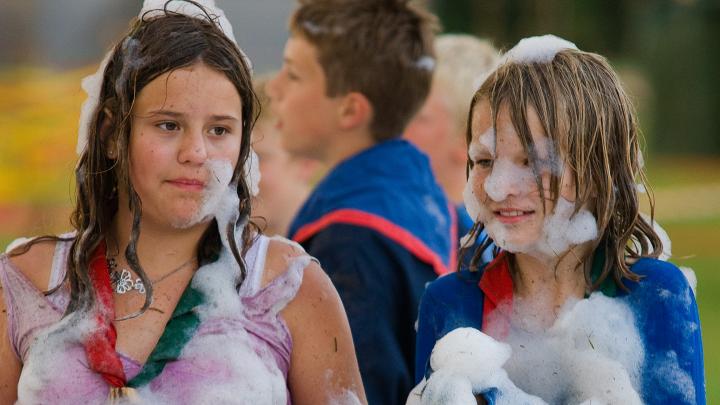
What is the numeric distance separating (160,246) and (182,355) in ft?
0.86

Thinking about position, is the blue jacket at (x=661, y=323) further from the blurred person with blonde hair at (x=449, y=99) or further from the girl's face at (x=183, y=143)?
the blurred person with blonde hair at (x=449, y=99)

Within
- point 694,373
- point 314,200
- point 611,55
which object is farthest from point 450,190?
point 611,55

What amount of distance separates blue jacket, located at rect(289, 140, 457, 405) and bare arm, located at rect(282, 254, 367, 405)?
64 centimetres

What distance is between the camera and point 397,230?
11.1ft

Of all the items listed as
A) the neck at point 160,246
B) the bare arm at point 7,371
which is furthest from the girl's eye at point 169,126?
the bare arm at point 7,371

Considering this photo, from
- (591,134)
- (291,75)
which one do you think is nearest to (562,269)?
(591,134)

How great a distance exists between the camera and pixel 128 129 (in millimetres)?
2396

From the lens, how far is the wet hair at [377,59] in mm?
3674

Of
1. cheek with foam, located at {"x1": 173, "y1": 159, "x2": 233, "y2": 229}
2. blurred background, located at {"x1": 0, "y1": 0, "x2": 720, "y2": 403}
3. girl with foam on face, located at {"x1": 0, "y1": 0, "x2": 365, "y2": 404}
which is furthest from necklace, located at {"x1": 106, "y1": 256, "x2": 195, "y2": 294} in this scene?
blurred background, located at {"x1": 0, "y1": 0, "x2": 720, "y2": 403}

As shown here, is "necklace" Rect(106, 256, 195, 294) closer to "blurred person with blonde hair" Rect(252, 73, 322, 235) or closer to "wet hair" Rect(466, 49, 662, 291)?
"wet hair" Rect(466, 49, 662, 291)

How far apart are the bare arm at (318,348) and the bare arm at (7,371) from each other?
567 millimetres

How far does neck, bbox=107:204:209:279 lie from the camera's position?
8.08ft

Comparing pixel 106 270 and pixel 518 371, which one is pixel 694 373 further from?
pixel 106 270

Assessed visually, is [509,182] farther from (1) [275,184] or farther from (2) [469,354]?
(1) [275,184]
